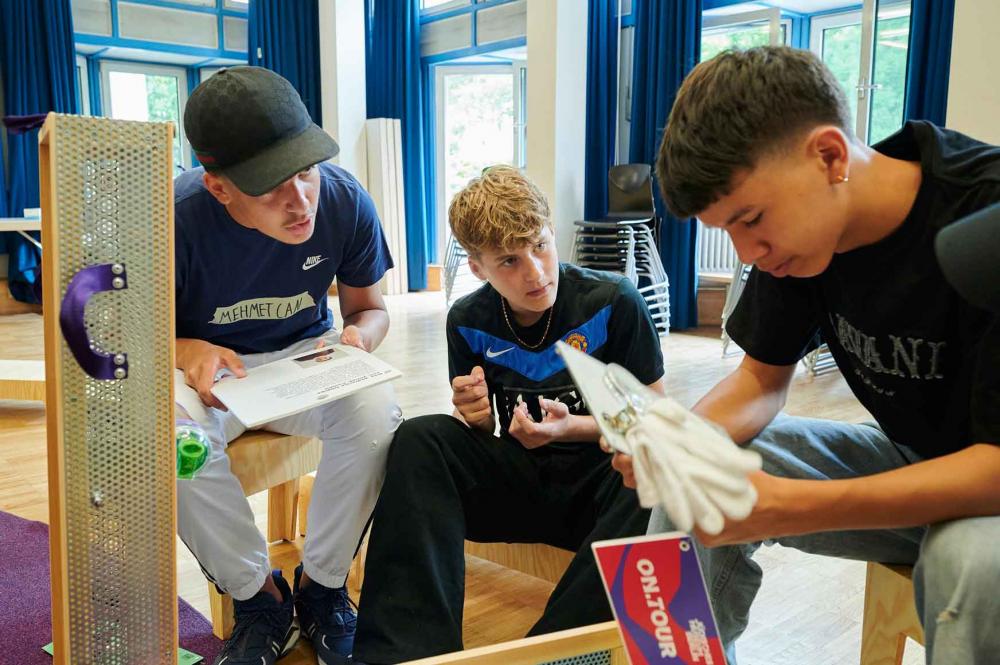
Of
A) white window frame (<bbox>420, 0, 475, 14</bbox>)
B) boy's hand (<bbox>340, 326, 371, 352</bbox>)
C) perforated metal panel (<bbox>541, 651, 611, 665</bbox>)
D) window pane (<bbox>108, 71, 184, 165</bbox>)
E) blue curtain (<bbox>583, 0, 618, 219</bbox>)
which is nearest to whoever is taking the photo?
perforated metal panel (<bbox>541, 651, 611, 665</bbox>)

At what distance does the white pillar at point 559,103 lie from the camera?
514cm

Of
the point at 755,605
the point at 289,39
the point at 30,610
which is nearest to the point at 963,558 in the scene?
the point at 755,605

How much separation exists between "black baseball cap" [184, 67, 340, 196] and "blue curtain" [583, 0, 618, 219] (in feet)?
14.1

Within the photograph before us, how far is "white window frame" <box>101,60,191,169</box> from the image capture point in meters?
7.57

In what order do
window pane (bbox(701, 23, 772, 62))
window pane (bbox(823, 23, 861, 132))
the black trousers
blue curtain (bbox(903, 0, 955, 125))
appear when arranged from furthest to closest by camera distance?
window pane (bbox(823, 23, 861, 132))
window pane (bbox(701, 23, 772, 62))
blue curtain (bbox(903, 0, 955, 125))
the black trousers

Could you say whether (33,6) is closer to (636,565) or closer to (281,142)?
(281,142)

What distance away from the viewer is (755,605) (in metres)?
1.63

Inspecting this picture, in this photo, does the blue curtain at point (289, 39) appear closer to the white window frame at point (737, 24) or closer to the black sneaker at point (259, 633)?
the white window frame at point (737, 24)

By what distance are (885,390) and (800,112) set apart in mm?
355

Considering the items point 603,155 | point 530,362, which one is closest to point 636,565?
point 530,362

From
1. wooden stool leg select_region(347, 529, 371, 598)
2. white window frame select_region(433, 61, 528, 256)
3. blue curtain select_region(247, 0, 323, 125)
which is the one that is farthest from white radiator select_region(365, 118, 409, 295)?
wooden stool leg select_region(347, 529, 371, 598)

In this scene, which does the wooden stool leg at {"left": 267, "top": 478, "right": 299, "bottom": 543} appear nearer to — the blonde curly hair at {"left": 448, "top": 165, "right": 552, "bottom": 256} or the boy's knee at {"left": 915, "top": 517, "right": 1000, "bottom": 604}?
the blonde curly hair at {"left": 448, "top": 165, "right": 552, "bottom": 256}

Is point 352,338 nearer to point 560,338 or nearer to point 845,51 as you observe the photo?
point 560,338

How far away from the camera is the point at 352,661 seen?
1395mm
